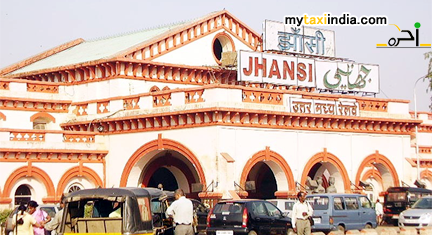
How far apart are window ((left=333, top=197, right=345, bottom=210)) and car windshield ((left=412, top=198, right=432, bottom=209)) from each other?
4.13m

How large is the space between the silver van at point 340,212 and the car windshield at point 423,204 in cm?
222

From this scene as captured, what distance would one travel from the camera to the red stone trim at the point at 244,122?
122ft

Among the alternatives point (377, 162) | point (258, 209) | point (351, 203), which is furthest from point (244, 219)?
point (377, 162)

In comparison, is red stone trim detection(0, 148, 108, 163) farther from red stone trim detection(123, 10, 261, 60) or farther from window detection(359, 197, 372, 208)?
window detection(359, 197, 372, 208)

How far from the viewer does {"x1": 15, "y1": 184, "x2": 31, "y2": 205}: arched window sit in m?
38.2

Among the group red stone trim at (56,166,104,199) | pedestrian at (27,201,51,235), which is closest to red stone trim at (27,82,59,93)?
red stone trim at (56,166,104,199)

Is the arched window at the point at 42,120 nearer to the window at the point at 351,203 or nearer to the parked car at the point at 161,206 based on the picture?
the window at the point at 351,203

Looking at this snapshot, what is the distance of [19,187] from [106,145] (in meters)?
4.62

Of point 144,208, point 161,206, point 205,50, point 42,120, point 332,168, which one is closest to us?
point 144,208

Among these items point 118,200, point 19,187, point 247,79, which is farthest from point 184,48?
point 118,200

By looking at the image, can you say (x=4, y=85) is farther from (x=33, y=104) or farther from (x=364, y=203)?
(x=364, y=203)

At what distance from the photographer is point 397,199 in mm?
40031

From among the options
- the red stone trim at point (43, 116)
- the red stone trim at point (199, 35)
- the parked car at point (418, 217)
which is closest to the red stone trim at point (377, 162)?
the parked car at point (418, 217)

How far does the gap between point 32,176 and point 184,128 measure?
22.3 ft
